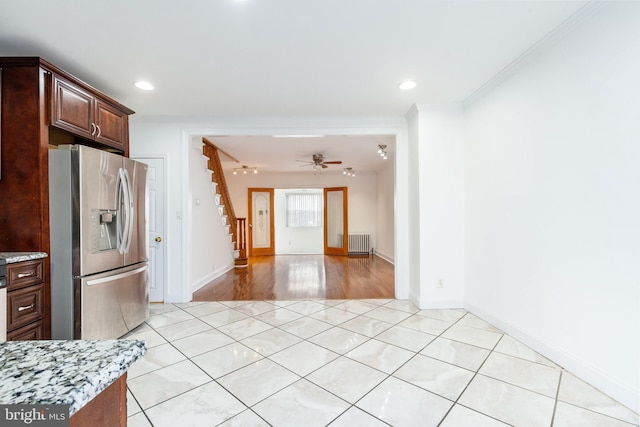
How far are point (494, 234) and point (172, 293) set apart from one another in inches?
154

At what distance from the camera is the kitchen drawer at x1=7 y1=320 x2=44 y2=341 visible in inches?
74.2

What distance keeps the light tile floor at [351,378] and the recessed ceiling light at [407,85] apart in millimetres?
2471

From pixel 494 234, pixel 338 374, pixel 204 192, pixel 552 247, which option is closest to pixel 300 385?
pixel 338 374

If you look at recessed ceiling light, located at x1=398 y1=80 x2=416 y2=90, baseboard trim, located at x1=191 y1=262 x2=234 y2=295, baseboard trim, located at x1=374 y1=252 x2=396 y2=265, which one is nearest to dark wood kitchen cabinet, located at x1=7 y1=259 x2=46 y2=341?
baseboard trim, located at x1=191 y1=262 x2=234 y2=295

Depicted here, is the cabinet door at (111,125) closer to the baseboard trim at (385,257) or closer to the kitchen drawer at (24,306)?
the kitchen drawer at (24,306)

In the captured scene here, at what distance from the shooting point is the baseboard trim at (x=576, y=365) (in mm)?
1688

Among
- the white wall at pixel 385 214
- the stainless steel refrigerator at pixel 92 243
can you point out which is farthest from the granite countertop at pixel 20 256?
the white wall at pixel 385 214

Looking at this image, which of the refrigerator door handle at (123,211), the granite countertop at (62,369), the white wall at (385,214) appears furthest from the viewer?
the white wall at (385,214)

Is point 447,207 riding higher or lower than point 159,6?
lower

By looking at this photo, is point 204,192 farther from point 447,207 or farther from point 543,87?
point 543,87

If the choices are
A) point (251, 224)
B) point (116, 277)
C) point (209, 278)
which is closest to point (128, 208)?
point (116, 277)

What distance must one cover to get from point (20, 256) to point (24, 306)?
36cm

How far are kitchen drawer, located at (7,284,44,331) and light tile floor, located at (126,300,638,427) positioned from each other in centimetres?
82

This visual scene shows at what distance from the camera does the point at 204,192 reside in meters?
4.68
